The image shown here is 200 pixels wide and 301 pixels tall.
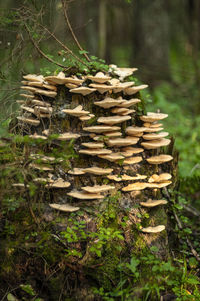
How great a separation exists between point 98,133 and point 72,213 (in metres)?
1.14

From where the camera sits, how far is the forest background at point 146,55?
520 centimetres

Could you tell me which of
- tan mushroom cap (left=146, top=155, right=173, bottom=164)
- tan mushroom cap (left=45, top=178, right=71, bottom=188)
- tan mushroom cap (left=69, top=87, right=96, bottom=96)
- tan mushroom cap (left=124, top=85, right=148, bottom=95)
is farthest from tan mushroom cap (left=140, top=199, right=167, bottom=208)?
tan mushroom cap (left=69, top=87, right=96, bottom=96)

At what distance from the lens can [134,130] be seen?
4.61 metres

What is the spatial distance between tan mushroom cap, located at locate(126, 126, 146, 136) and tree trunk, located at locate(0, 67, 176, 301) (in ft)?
0.40

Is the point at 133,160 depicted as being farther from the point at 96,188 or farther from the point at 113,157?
the point at 96,188

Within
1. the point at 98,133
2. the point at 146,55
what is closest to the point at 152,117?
the point at 98,133

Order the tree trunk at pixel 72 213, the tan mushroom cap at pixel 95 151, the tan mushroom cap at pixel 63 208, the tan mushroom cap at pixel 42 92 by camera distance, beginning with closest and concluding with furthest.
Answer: the tree trunk at pixel 72 213
the tan mushroom cap at pixel 63 208
the tan mushroom cap at pixel 95 151
the tan mushroom cap at pixel 42 92

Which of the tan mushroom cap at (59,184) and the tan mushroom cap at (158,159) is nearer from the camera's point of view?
the tan mushroom cap at (59,184)

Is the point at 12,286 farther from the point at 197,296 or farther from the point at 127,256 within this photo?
the point at 197,296

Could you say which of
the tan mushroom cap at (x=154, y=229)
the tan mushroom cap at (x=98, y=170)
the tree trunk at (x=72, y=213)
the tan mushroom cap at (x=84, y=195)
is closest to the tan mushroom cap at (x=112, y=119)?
the tree trunk at (x=72, y=213)

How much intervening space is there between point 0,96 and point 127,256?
3386 mm

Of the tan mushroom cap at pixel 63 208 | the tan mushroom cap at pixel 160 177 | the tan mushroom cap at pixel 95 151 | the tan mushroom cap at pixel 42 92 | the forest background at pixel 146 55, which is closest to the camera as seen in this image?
the tan mushroom cap at pixel 63 208

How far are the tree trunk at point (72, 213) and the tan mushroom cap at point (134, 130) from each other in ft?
0.40

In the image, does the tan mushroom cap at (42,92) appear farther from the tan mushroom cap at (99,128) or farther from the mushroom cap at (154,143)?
the mushroom cap at (154,143)
